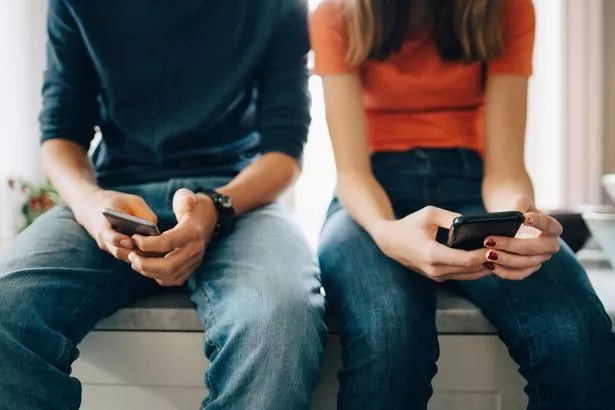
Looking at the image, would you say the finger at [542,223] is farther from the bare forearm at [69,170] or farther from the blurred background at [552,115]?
the blurred background at [552,115]

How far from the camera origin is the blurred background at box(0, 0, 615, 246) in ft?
5.13

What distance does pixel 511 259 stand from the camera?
75 cm

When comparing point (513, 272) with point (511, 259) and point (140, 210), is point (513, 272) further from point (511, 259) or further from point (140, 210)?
point (140, 210)

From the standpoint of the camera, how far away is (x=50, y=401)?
722 millimetres

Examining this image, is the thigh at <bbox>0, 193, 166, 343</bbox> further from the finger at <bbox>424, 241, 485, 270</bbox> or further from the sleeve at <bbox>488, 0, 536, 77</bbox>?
the sleeve at <bbox>488, 0, 536, 77</bbox>

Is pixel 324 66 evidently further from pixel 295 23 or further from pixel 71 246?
pixel 71 246

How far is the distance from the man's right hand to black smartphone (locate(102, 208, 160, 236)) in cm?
2

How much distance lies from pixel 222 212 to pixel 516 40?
20.2 inches

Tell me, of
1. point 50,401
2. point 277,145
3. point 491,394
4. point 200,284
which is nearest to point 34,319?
point 50,401

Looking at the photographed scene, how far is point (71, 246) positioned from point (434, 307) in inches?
19.2

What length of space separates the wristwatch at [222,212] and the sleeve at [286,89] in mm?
160

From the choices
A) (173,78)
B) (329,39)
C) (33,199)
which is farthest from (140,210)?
(33,199)

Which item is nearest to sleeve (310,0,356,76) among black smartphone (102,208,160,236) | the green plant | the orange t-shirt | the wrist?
the orange t-shirt

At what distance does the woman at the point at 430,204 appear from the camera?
750mm
